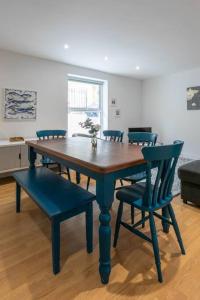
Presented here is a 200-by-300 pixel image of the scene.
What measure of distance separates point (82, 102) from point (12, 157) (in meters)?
2.33

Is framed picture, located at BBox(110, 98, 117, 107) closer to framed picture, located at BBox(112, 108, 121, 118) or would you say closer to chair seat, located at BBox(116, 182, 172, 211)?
framed picture, located at BBox(112, 108, 121, 118)

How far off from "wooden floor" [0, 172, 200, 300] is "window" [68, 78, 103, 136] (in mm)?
3099

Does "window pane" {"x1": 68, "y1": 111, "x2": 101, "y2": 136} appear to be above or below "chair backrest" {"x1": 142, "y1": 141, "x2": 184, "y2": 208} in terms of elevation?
above

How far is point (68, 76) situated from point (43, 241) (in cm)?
370

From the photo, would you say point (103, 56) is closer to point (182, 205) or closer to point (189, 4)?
point (189, 4)

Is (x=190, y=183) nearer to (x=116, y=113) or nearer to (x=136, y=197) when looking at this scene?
(x=136, y=197)

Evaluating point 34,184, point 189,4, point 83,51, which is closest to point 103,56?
point 83,51

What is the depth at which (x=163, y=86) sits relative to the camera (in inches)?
219

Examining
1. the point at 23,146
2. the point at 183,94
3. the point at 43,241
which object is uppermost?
the point at 183,94

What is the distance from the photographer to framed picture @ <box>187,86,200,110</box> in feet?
15.8

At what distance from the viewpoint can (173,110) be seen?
5402mm

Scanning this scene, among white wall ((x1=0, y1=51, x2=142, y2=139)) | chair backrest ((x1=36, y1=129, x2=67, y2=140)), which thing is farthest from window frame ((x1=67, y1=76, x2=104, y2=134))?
chair backrest ((x1=36, y1=129, x2=67, y2=140))

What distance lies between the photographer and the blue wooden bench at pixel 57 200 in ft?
4.51

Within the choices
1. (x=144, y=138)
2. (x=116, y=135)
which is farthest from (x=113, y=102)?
(x=144, y=138)
